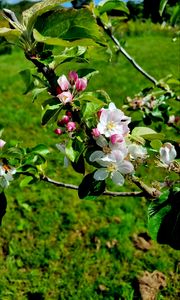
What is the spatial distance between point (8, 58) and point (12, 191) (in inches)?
326

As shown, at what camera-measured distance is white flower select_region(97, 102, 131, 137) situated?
3.89 ft

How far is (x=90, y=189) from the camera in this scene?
4.55 ft

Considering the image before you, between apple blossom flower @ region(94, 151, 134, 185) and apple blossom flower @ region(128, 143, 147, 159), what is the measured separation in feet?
0.11

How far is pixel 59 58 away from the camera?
1.24 meters

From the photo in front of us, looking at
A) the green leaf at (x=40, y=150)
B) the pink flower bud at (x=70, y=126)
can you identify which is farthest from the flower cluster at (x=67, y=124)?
the green leaf at (x=40, y=150)

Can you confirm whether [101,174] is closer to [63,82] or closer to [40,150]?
[63,82]

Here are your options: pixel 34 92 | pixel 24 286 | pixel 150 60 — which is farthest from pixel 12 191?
pixel 150 60

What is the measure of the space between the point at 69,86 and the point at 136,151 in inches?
10.0

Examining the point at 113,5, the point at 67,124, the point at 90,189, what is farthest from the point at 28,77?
the point at 113,5

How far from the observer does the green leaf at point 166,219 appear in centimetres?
130

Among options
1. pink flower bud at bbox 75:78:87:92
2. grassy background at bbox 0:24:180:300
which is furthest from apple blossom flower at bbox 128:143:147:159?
grassy background at bbox 0:24:180:300

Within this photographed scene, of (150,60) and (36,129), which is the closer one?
(36,129)

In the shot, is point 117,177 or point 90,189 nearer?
point 117,177

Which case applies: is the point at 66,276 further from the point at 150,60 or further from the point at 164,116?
the point at 150,60
